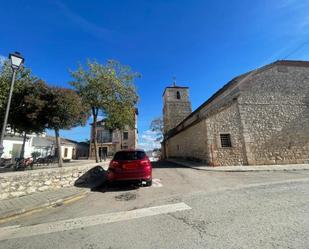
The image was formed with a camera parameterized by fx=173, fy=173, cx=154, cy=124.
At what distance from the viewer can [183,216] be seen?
3826mm

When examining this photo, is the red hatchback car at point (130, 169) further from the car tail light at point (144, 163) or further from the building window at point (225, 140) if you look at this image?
the building window at point (225, 140)

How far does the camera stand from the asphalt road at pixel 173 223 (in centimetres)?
278

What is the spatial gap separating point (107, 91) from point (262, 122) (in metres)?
13.8

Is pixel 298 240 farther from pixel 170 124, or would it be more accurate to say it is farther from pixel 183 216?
pixel 170 124

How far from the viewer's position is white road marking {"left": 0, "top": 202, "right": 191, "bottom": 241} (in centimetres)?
345

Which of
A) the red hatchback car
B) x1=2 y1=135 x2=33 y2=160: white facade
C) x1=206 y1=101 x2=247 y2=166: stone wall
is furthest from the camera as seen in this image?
x1=2 y1=135 x2=33 y2=160: white facade

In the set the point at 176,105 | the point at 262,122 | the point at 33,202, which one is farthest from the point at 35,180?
the point at 176,105

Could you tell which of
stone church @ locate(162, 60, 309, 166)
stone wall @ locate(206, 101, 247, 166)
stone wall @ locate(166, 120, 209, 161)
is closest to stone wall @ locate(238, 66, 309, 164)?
stone church @ locate(162, 60, 309, 166)

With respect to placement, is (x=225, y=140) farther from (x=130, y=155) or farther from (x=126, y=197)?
(x=126, y=197)

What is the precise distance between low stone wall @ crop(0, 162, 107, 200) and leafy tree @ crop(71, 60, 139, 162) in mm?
6133

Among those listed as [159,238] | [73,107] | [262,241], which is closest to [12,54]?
[73,107]

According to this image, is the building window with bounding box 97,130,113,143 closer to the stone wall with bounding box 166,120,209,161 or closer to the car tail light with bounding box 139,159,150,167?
the stone wall with bounding box 166,120,209,161

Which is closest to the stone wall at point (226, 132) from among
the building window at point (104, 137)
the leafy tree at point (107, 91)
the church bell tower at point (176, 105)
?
the leafy tree at point (107, 91)

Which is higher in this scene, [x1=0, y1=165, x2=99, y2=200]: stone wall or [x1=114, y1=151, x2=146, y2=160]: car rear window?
[x1=114, y1=151, x2=146, y2=160]: car rear window
